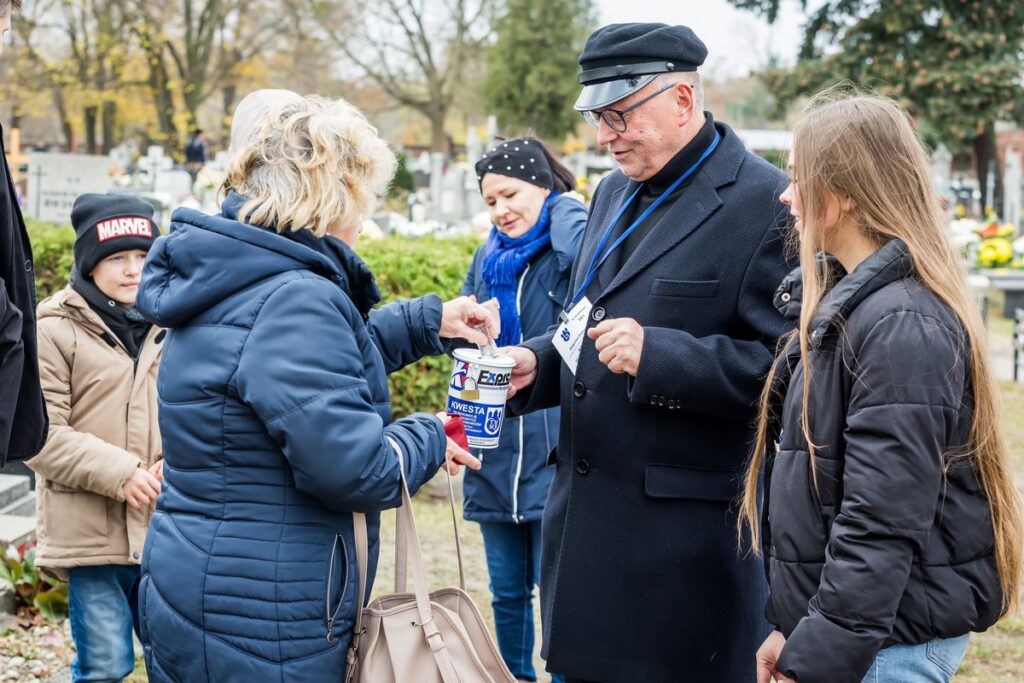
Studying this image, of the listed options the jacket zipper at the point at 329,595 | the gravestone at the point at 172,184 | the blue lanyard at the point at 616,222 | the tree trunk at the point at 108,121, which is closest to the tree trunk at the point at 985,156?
the gravestone at the point at 172,184

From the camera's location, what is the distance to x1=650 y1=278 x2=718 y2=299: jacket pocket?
258 centimetres

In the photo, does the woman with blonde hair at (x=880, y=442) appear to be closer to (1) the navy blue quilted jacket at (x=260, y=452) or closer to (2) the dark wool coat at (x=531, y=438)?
(1) the navy blue quilted jacket at (x=260, y=452)

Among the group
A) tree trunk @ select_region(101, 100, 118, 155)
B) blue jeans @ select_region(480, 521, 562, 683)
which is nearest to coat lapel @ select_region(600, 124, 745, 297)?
blue jeans @ select_region(480, 521, 562, 683)

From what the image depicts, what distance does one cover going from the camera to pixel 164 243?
2.32 metres

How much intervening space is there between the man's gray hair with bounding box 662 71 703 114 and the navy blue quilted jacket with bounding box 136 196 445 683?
0.94 metres

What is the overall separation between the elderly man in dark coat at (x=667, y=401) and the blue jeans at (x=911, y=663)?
0.64 metres

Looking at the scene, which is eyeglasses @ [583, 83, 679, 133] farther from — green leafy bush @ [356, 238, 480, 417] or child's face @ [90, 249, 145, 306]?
green leafy bush @ [356, 238, 480, 417]

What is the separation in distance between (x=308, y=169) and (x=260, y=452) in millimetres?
597

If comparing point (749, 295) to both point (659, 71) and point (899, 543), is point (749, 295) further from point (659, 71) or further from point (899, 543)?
point (899, 543)

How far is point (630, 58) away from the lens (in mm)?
2666

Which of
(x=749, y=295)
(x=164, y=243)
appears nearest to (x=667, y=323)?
(x=749, y=295)

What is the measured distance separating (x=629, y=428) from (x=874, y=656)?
85 centimetres

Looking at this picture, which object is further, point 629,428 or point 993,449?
point 629,428

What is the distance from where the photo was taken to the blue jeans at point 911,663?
202 centimetres
